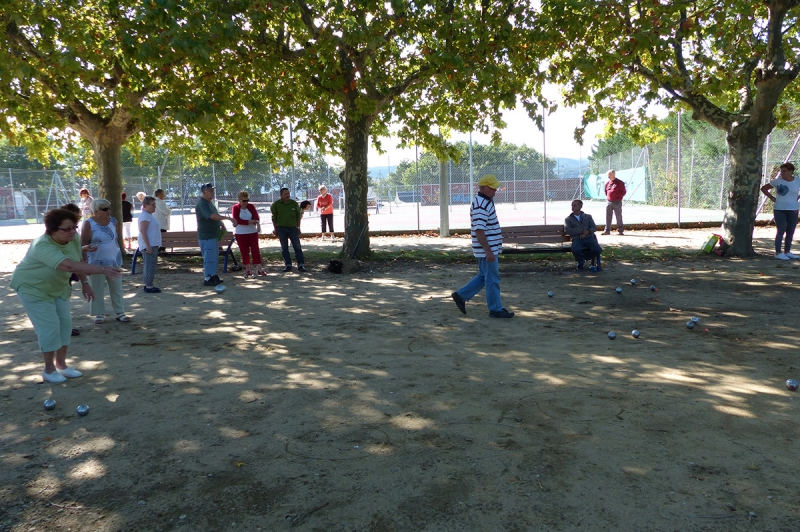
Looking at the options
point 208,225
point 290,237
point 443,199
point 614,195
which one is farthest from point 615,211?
point 208,225

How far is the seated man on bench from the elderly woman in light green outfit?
8.33 m

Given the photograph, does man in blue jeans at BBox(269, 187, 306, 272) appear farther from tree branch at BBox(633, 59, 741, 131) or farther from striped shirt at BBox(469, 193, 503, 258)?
tree branch at BBox(633, 59, 741, 131)

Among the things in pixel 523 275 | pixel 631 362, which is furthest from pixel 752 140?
pixel 631 362

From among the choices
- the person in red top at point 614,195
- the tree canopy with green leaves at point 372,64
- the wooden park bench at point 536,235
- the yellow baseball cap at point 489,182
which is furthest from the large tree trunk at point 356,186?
the person in red top at point 614,195

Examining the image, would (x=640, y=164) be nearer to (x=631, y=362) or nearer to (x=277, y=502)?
(x=631, y=362)

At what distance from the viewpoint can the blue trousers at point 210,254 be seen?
10641 millimetres

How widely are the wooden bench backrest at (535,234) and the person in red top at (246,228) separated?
Result: 193 inches

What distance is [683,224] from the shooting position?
19500mm

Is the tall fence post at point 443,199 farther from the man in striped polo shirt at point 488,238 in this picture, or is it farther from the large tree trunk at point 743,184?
the man in striped polo shirt at point 488,238

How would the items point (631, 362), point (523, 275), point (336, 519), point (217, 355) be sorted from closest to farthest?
1. point (336, 519)
2. point (631, 362)
3. point (217, 355)
4. point (523, 275)

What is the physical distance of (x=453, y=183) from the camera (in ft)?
71.3

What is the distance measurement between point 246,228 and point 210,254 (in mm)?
1063

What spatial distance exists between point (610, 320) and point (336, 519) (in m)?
5.36

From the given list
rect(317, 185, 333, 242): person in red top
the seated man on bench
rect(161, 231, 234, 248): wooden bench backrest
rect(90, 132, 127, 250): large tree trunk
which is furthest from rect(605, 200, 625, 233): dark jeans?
rect(90, 132, 127, 250): large tree trunk
